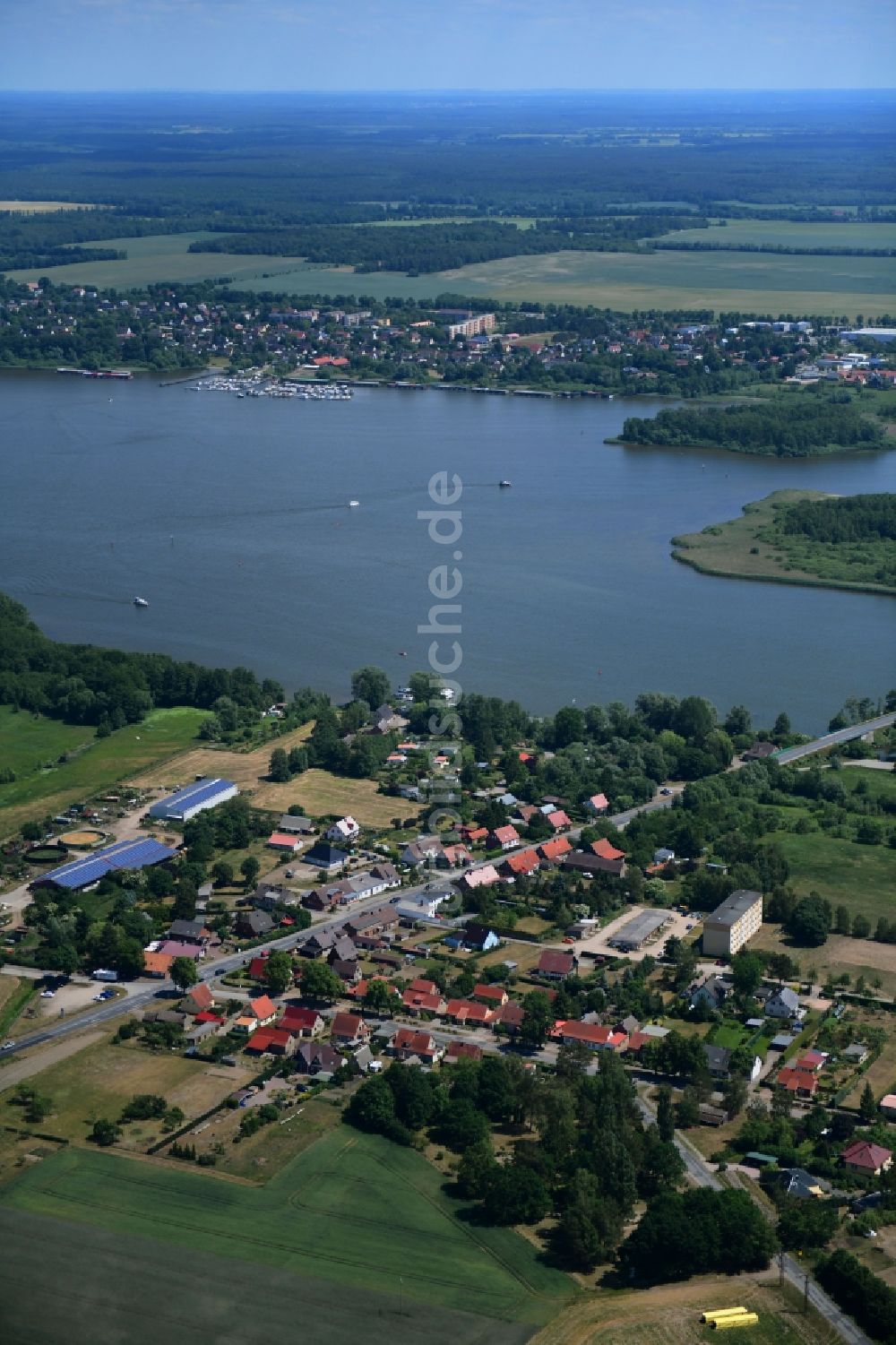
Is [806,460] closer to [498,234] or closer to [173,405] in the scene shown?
[173,405]

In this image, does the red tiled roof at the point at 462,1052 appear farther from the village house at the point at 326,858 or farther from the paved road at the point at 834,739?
the paved road at the point at 834,739

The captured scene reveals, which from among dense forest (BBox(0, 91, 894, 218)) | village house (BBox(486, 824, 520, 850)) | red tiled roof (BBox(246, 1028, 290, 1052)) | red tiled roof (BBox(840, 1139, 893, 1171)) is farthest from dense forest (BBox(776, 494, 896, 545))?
dense forest (BBox(0, 91, 894, 218))

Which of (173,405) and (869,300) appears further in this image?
(869,300)

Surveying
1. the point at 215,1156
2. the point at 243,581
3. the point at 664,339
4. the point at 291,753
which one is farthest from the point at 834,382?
the point at 215,1156

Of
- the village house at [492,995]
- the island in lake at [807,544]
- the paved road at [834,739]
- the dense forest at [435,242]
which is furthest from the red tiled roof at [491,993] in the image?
the dense forest at [435,242]

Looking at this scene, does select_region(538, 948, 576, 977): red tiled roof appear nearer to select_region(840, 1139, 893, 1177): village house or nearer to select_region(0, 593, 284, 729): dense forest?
select_region(840, 1139, 893, 1177): village house

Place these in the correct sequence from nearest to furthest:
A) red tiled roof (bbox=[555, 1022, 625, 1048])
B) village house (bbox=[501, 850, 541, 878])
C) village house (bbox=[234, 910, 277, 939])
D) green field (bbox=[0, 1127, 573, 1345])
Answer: green field (bbox=[0, 1127, 573, 1345]) → red tiled roof (bbox=[555, 1022, 625, 1048]) → village house (bbox=[234, 910, 277, 939]) → village house (bbox=[501, 850, 541, 878])

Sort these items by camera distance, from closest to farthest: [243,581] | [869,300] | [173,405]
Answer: [243,581] → [173,405] → [869,300]
